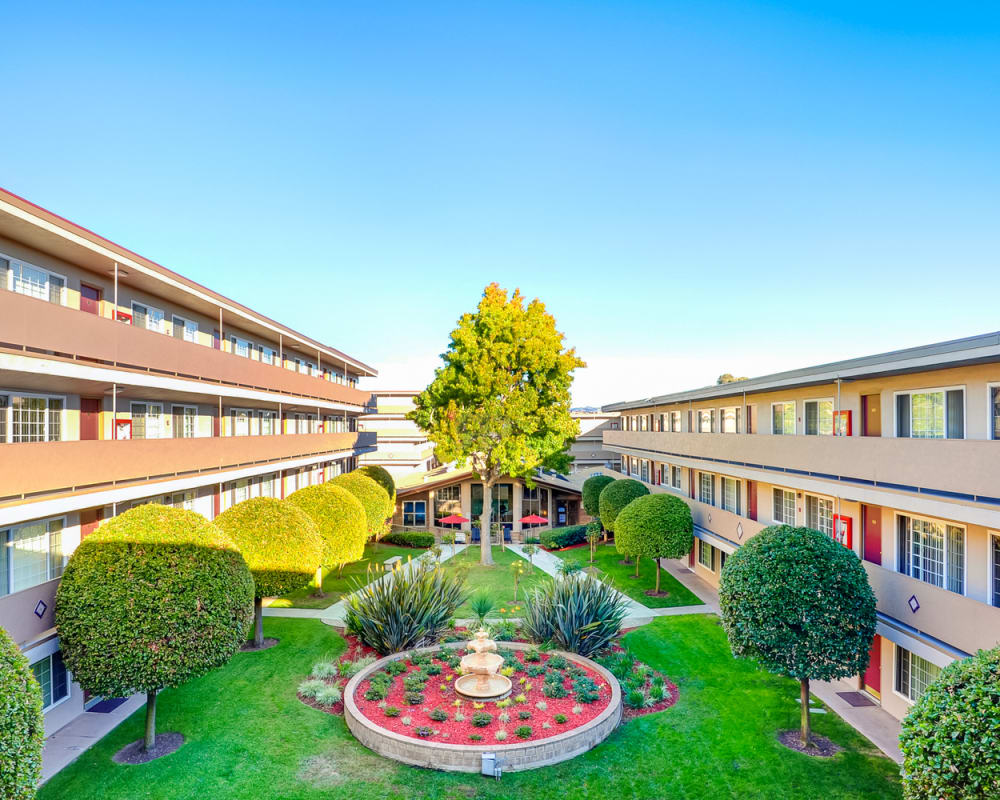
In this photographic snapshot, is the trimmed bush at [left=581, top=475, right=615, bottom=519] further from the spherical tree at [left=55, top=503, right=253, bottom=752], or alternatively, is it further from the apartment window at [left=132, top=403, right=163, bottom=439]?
the spherical tree at [left=55, top=503, right=253, bottom=752]

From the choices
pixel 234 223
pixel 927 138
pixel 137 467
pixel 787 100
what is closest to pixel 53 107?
pixel 234 223

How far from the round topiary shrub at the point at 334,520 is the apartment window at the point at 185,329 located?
7.53 meters

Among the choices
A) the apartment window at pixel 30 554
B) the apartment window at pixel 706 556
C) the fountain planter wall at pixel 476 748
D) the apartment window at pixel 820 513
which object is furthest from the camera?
the apartment window at pixel 706 556

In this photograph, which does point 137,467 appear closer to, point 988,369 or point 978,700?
point 978,700

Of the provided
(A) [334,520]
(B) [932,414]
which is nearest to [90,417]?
(A) [334,520]

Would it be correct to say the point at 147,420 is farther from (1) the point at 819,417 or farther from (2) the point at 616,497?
(2) the point at 616,497

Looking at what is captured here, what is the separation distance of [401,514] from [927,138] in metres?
36.9

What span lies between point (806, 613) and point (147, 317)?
21507mm

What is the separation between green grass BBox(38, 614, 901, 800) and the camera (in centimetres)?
1106

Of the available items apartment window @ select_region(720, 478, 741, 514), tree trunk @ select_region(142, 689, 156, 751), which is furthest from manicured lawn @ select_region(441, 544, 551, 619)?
tree trunk @ select_region(142, 689, 156, 751)

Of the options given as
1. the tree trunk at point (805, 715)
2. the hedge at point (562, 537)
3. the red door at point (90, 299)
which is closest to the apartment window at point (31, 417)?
the red door at point (90, 299)

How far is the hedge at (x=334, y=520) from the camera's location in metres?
23.4

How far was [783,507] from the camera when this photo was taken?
855 inches

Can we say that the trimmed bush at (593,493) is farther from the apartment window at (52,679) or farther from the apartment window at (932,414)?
the apartment window at (52,679)
